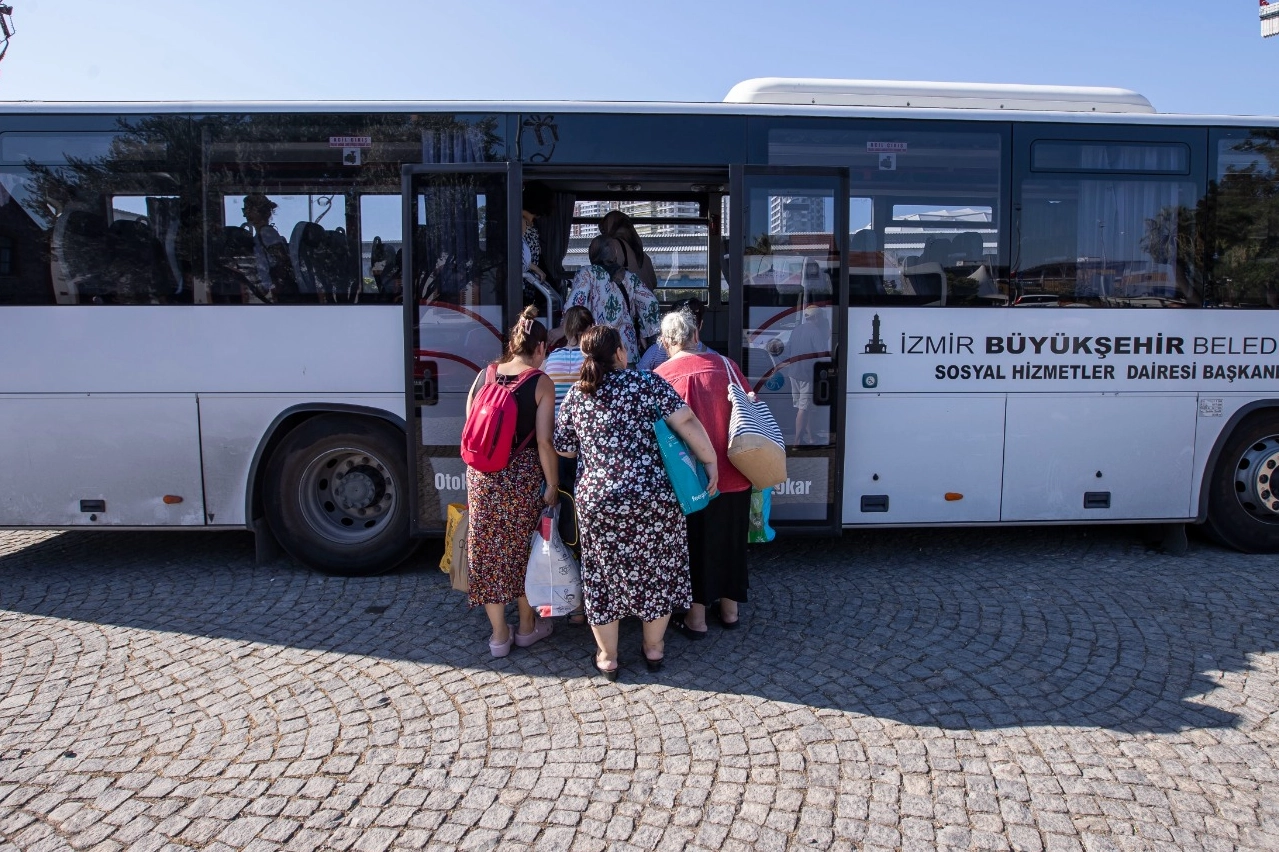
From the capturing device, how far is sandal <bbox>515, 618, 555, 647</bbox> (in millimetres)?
4992

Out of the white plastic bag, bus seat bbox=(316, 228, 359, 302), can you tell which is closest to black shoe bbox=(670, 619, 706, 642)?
the white plastic bag

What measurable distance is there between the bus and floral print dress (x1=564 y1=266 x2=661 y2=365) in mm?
489

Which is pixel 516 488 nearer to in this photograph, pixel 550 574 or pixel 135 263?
pixel 550 574

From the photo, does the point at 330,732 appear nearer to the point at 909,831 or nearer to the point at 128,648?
the point at 128,648

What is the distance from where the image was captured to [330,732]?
4.01m

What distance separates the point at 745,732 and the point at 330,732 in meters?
1.88

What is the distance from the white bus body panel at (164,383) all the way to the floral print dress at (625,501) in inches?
84.8

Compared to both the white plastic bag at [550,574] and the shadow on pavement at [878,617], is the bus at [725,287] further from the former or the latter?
the white plastic bag at [550,574]

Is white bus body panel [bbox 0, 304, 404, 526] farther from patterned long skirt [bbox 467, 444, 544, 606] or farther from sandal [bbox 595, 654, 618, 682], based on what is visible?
sandal [bbox 595, 654, 618, 682]

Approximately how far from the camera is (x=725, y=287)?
632 cm

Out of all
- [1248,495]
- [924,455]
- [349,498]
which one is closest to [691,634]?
[924,455]

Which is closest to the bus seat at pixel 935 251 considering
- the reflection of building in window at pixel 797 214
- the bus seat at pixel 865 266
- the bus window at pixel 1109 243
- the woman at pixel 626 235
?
the bus seat at pixel 865 266

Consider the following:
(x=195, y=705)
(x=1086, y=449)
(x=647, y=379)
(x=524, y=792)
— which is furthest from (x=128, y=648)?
(x=1086, y=449)

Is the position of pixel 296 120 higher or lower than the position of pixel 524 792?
higher
